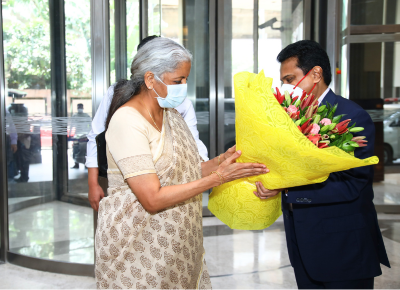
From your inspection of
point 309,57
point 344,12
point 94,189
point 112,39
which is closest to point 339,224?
point 309,57

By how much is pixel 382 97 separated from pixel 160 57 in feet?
12.5

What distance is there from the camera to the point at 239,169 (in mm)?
1263

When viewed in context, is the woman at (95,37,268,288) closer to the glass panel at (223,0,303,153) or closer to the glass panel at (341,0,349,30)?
the glass panel at (223,0,303,153)

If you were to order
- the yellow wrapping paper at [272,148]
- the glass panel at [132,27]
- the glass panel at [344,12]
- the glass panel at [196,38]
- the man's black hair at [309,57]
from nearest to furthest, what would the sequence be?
the yellow wrapping paper at [272,148] → the man's black hair at [309,57] → the glass panel at [132,27] → the glass panel at [344,12] → the glass panel at [196,38]

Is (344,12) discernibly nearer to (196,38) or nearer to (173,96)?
(196,38)

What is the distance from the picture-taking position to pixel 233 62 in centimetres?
435

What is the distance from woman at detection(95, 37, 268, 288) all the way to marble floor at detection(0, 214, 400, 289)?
1394 millimetres

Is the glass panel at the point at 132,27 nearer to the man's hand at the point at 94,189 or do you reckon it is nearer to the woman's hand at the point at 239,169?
the man's hand at the point at 94,189

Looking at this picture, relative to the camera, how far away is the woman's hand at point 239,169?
4.10ft

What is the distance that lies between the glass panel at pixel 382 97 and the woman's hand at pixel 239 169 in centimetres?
337

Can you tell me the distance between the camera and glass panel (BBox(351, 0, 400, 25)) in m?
4.04

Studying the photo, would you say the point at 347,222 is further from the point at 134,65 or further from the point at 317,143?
the point at 134,65

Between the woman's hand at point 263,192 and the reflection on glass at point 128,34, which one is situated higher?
the reflection on glass at point 128,34

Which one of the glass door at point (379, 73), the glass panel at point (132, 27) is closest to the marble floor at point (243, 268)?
the glass door at point (379, 73)
